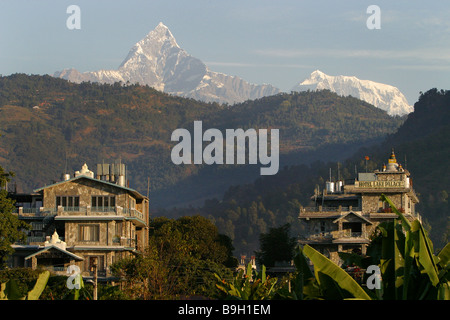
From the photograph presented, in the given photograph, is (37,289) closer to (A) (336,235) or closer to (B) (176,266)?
(B) (176,266)

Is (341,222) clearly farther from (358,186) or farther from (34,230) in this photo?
(34,230)

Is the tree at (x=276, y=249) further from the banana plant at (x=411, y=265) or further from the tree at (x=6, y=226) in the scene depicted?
the banana plant at (x=411, y=265)

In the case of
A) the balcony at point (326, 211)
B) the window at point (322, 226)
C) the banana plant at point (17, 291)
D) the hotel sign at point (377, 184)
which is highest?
the hotel sign at point (377, 184)

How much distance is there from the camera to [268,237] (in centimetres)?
12394

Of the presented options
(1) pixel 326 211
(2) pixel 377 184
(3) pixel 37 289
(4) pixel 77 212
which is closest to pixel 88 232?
(4) pixel 77 212

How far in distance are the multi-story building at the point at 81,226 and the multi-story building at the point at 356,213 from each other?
70.4 feet

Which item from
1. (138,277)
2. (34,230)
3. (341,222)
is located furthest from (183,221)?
(138,277)

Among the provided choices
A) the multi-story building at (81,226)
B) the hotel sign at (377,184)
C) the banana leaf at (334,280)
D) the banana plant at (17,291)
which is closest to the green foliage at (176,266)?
the multi-story building at (81,226)

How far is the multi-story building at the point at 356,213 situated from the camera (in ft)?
333

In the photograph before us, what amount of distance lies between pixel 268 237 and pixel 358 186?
21.5 metres

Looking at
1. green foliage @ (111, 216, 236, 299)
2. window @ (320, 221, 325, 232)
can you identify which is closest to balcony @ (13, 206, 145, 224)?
green foliage @ (111, 216, 236, 299)

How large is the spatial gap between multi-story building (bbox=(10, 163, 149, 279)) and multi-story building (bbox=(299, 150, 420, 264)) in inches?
845

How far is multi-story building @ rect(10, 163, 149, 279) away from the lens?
3231 inches

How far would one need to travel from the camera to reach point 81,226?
85.4 m
